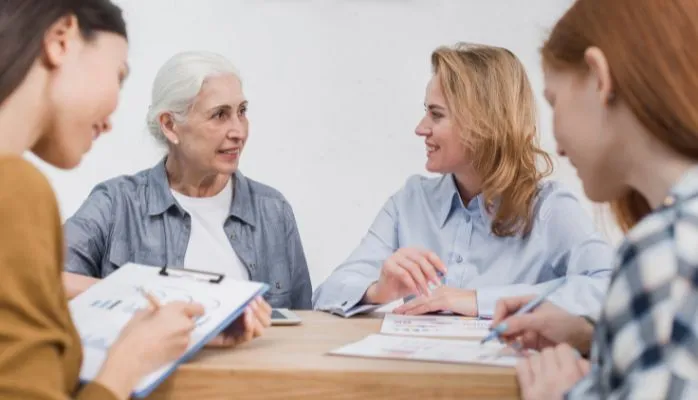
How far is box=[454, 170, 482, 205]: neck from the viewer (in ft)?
6.26

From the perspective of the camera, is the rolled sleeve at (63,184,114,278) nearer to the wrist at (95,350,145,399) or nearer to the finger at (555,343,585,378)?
the wrist at (95,350,145,399)

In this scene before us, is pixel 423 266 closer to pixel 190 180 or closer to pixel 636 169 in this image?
pixel 636 169

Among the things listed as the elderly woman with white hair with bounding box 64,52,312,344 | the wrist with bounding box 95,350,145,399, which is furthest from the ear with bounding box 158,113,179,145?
the wrist with bounding box 95,350,145,399

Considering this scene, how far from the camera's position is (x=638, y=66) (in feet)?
2.70

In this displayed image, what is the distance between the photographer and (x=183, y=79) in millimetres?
2236

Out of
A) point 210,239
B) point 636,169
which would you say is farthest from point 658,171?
point 210,239

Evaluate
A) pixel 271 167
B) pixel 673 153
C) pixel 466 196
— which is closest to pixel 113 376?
pixel 673 153

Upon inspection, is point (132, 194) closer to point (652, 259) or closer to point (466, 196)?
point (466, 196)

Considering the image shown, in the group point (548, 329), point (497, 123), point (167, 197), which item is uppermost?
point (497, 123)

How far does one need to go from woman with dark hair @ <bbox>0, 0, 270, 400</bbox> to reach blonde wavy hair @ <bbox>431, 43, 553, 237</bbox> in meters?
0.97

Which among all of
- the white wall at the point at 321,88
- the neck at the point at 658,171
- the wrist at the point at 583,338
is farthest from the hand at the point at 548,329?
the white wall at the point at 321,88

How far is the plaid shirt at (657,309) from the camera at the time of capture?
2.31 feet

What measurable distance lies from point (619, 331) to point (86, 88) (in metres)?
0.62

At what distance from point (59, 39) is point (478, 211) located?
1.15m
